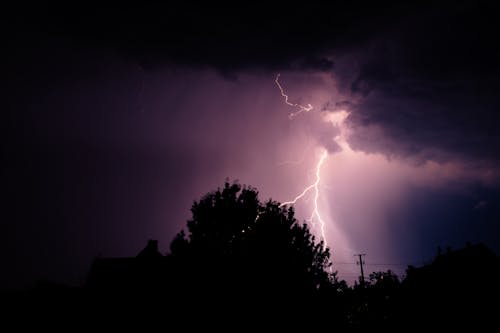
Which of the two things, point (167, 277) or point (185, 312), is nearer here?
point (185, 312)

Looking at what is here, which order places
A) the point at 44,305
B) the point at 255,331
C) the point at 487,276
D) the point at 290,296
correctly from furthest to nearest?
1. the point at 487,276
2. the point at 44,305
3. the point at 290,296
4. the point at 255,331

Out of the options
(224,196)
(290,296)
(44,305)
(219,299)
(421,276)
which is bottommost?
(44,305)

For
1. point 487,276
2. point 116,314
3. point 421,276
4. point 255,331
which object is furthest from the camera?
point 421,276

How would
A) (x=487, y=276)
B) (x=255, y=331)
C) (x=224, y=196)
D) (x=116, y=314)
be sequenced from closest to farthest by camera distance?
(x=255, y=331) < (x=116, y=314) < (x=487, y=276) < (x=224, y=196)

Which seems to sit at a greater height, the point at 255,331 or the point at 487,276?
the point at 487,276

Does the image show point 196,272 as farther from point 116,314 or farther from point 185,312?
point 116,314

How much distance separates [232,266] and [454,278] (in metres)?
18.4

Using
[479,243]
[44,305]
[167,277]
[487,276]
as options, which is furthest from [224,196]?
[479,243]

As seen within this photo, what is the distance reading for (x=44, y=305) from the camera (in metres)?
18.7

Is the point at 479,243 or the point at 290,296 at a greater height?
the point at 479,243

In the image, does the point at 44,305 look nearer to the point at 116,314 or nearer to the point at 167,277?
the point at 116,314

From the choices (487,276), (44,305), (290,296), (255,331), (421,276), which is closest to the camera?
(255,331)

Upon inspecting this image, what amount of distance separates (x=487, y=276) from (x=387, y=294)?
24.9ft

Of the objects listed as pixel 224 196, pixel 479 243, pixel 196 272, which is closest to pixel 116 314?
pixel 196 272
